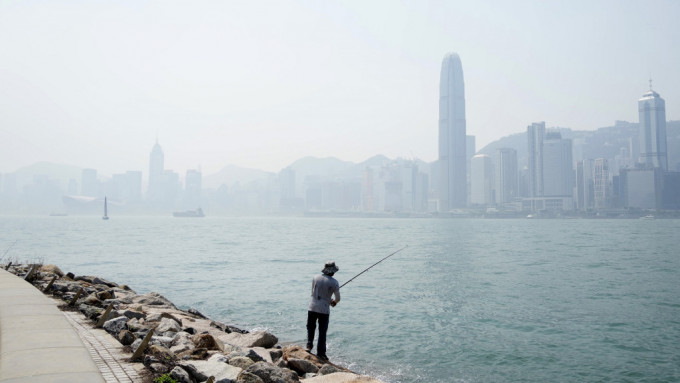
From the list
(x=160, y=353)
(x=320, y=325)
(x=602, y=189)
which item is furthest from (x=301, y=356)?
(x=602, y=189)

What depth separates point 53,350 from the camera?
6.40 metres

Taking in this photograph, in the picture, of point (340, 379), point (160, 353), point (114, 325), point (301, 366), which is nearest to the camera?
point (160, 353)

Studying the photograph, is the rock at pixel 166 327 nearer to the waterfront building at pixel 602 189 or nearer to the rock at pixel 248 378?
the rock at pixel 248 378

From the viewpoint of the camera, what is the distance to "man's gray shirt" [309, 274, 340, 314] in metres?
8.70

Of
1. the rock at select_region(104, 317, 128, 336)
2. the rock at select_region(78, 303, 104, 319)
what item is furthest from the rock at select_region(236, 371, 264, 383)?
the rock at select_region(78, 303, 104, 319)

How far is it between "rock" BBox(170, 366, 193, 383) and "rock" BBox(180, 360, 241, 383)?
0.86 ft

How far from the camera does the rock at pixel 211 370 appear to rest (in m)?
6.30

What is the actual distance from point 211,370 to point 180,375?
0.81 meters

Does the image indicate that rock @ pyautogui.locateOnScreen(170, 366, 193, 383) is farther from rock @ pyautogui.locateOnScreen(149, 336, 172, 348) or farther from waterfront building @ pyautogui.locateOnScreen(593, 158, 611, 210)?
waterfront building @ pyautogui.locateOnScreen(593, 158, 611, 210)

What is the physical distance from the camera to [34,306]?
9484 mm

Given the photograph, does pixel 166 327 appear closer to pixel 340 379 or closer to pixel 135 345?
pixel 135 345

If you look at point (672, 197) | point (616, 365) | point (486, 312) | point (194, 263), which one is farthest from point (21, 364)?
point (672, 197)

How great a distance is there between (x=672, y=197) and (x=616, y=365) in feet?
675

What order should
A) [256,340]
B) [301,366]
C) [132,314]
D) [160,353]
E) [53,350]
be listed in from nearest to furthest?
[53,350]
[160,353]
[301,366]
[256,340]
[132,314]
